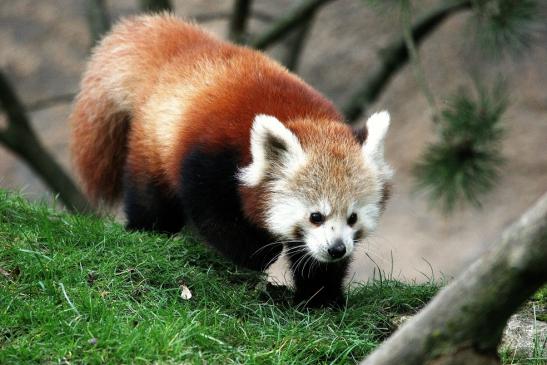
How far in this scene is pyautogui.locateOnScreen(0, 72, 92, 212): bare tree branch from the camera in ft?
28.8

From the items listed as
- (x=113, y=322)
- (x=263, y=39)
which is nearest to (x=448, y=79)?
(x=263, y=39)

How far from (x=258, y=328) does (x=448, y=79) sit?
9673 mm

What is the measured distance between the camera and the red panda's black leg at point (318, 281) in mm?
5051

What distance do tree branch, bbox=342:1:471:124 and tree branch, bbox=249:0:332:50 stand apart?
88 centimetres

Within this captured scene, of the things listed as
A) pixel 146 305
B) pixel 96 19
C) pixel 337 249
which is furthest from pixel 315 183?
pixel 96 19

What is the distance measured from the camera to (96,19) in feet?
29.9

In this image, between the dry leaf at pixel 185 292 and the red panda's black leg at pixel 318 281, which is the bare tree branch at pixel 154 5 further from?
the dry leaf at pixel 185 292

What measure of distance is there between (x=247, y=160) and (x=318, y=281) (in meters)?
0.87

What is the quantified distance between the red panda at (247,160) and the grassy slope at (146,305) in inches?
10.6

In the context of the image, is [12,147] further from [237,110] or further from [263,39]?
[237,110]

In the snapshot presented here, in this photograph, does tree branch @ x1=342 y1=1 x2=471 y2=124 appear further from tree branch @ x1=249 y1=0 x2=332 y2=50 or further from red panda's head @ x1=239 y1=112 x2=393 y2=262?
red panda's head @ x1=239 y1=112 x2=393 y2=262

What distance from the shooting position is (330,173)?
476 cm

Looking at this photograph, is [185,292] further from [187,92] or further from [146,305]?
[187,92]

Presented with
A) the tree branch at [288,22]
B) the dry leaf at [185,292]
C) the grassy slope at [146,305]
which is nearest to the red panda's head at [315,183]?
the grassy slope at [146,305]
